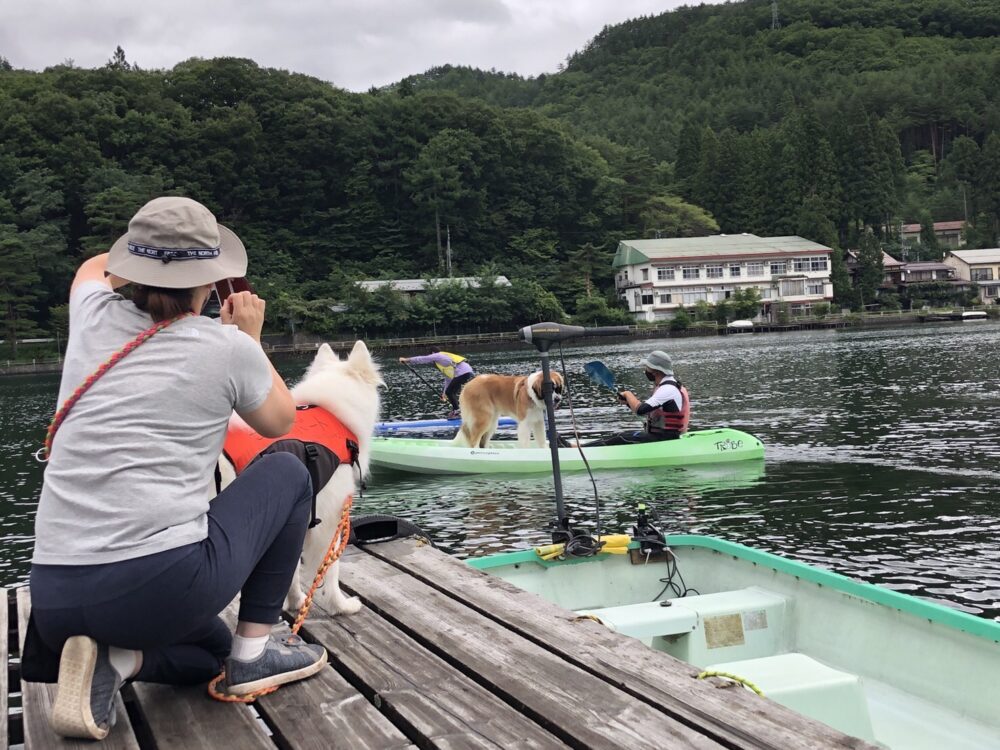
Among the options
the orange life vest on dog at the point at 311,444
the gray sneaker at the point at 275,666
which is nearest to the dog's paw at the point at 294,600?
the orange life vest on dog at the point at 311,444

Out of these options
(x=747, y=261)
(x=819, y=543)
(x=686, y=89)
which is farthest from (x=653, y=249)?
(x=686, y=89)

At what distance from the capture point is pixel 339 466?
3.96m

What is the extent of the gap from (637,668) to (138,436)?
1.93 meters

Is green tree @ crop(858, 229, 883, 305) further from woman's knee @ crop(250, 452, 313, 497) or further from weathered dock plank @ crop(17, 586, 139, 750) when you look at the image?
weathered dock plank @ crop(17, 586, 139, 750)

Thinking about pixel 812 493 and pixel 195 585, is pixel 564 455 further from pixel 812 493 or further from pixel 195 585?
pixel 195 585

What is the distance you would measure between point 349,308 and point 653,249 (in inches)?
1263

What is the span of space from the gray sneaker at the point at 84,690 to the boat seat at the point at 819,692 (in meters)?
2.55

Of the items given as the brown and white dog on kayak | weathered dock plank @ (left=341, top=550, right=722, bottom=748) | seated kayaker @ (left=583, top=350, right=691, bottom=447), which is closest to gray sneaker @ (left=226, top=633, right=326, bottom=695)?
weathered dock plank @ (left=341, top=550, right=722, bottom=748)

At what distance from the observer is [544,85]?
179m

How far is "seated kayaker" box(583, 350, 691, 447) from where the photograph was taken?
12.2 meters

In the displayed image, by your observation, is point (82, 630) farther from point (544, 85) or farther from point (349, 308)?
point (544, 85)

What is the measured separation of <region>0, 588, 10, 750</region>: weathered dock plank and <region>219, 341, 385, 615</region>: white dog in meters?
1.13

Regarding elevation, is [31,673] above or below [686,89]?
below

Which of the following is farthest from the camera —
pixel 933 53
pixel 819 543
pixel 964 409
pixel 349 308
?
pixel 933 53
